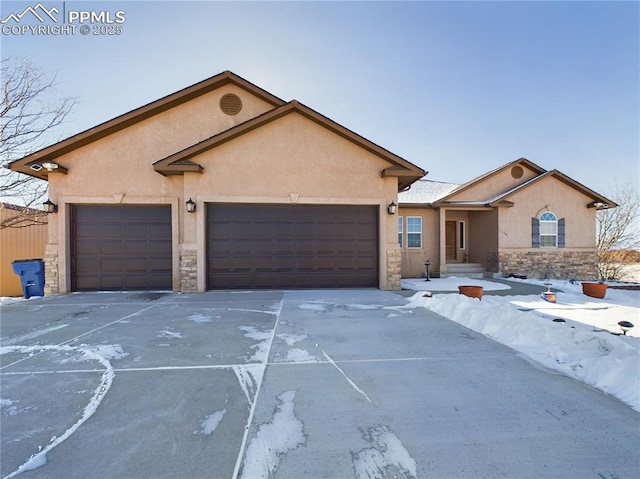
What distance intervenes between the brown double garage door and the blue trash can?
31.9 inches

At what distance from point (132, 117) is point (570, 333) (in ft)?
37.9

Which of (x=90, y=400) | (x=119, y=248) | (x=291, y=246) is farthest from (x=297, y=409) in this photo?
(x=119, y=248)

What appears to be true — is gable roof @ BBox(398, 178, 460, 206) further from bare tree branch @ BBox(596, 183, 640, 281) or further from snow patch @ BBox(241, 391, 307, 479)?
snow patch @ BBox(241, 391, 307, 479)

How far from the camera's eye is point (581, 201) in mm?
12406

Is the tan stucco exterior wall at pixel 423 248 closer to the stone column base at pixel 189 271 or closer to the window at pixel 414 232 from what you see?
the window at pixel 414 232

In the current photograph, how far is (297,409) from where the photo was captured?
239 centimetres

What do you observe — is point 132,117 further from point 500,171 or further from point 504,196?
point 500,171

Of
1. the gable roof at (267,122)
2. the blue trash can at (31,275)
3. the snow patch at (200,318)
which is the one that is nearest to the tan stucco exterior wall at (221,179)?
the gable roof at (267,122)

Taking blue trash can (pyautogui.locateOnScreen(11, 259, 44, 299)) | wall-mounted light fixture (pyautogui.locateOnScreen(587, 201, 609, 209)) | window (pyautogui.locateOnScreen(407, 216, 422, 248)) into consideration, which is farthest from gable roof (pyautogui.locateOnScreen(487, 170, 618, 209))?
blue trash can (pyautogui.locateOnScreen(11, 259, 44, 299))

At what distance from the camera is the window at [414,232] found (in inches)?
496

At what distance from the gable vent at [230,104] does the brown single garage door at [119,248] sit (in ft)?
13.4

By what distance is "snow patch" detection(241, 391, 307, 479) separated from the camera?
176cm

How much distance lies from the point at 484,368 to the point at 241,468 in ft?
9.25

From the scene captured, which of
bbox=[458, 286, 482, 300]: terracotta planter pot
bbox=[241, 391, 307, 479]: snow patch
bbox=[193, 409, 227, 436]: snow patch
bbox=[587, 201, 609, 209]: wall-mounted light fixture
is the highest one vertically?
bbox=[587, 201, 609, 209]: wall-mounted light fixture
